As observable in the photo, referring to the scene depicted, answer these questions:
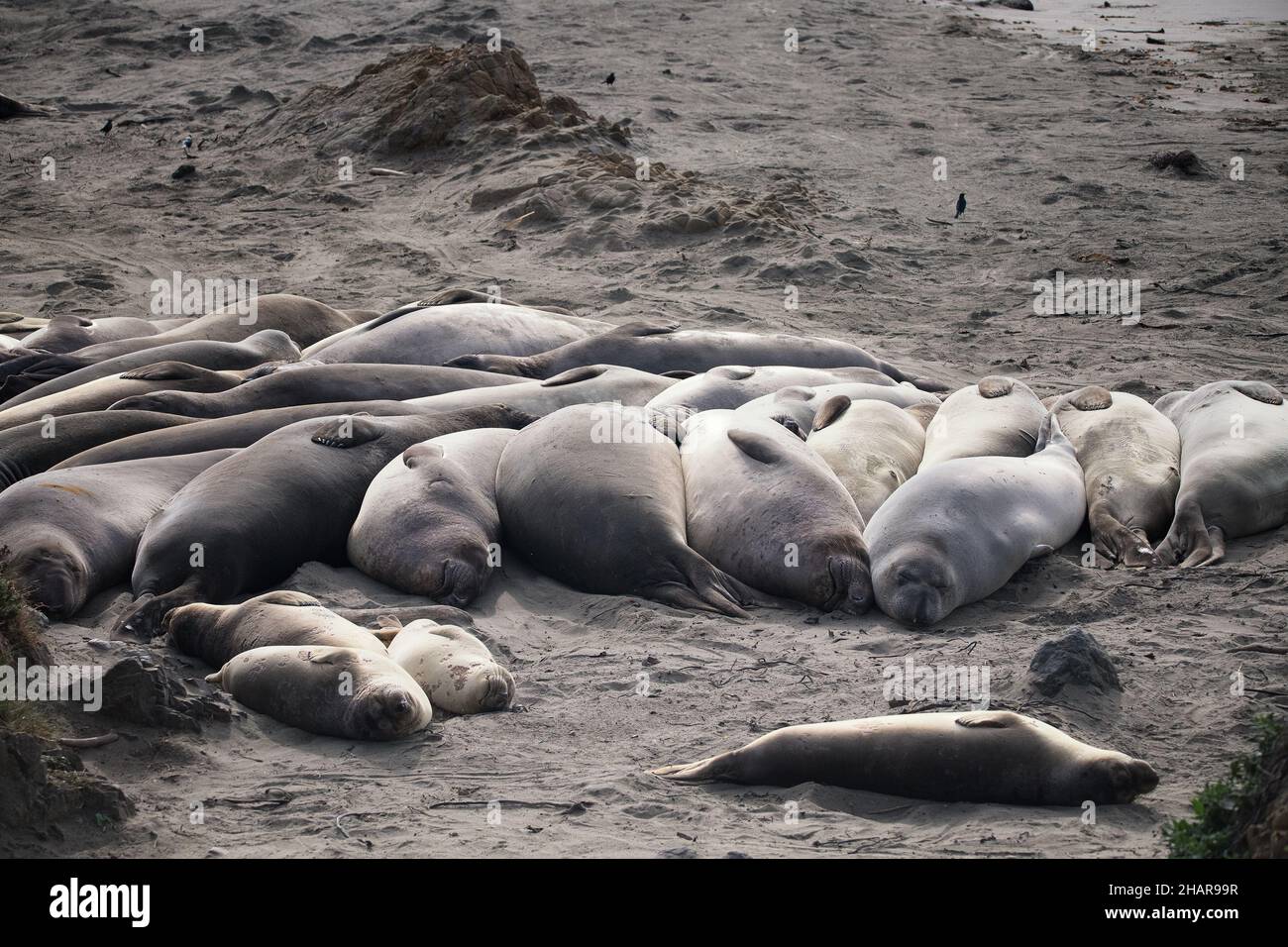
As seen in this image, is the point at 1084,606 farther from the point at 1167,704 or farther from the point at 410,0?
the point at 410,0

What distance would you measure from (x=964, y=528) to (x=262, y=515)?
280 centimetres

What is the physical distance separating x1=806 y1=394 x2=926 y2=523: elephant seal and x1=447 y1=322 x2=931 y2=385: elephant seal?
3.90 feet

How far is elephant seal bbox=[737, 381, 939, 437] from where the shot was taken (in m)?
6.80

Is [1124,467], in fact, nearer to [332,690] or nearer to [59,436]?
[332,690]

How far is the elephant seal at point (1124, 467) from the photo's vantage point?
5824mm

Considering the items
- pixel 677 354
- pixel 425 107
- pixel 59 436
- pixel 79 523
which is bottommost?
pixel 79 523

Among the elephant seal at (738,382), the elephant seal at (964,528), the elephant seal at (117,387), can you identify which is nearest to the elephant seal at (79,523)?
the elephant seal at (117,387)

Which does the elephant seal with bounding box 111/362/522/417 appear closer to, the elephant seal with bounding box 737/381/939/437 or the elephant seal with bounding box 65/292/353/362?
the elephant seal with bounding box 65/292/353/362

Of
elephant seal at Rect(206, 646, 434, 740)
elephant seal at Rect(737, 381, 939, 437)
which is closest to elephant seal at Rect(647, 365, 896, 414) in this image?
elephant seal at Rect(737, 381, 939, 437)

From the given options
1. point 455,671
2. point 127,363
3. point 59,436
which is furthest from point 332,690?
point 127,363

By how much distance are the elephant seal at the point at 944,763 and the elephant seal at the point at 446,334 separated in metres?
4.45

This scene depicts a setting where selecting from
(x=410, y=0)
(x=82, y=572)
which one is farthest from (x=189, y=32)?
(x=82, y=572)

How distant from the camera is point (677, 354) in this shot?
8.06m

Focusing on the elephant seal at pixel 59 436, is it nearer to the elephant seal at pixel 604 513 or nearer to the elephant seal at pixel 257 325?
the elephant seal at pixel 257 325
